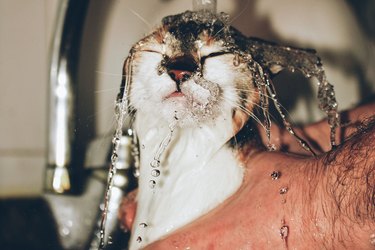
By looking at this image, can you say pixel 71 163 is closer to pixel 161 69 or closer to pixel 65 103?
pixel 65 103

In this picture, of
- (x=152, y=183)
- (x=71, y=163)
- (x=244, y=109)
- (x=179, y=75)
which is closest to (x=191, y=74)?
(x=179, y=75)

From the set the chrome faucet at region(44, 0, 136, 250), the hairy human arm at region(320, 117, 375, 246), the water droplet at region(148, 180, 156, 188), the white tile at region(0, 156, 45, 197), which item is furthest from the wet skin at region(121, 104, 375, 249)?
the white tile at region(0, 156, 45, 197)

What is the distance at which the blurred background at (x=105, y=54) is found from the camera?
53.3 inches

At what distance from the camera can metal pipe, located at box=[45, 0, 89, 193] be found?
1139mm

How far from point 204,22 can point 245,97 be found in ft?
0.49

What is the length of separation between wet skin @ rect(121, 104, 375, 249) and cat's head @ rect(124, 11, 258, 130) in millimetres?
126

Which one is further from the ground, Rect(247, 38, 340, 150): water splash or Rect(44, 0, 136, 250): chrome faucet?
Rect(247, 38, 340, 150): water splash

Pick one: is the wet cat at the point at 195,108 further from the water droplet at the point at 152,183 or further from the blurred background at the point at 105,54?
the blurred background at the point at 105,54

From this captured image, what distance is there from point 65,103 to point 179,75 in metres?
0.56

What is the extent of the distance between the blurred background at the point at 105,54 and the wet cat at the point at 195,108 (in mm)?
411

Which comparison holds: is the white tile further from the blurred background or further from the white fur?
the white fur

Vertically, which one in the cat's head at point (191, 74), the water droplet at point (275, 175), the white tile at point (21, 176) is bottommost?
the white tile at point (21, 176)

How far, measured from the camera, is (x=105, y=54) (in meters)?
1.37

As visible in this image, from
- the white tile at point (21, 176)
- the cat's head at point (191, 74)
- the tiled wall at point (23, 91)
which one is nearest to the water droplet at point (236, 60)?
the cat's head at point (191, 74)
